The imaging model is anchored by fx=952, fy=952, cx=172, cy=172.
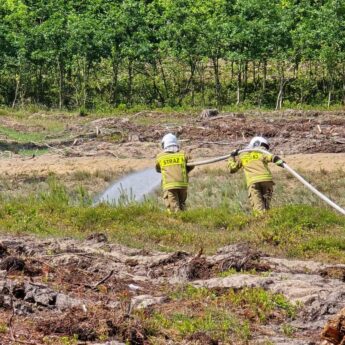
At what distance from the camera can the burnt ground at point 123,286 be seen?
727 centimetres

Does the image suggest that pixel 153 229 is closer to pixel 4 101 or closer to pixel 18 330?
pixel 18 330

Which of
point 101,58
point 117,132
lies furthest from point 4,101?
point 117,132

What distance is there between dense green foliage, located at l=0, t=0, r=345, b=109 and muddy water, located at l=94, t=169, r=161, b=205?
54.7 feet

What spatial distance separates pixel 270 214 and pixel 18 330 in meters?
6.40

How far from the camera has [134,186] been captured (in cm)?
1950

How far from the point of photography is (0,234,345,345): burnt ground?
727cm

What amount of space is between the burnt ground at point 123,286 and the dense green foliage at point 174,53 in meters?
25.8

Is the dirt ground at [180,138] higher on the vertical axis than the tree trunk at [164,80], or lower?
lower

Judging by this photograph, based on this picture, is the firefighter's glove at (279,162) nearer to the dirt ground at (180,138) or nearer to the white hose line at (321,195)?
the white hose line at (321,195)

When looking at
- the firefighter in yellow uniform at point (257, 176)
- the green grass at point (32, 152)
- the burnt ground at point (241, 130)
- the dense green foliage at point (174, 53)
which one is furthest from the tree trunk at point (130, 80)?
the firefighter in yellow uniform at point (257, 176)

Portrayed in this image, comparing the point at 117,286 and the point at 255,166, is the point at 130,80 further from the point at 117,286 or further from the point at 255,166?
the point at 117,286

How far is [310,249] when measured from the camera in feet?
37.5

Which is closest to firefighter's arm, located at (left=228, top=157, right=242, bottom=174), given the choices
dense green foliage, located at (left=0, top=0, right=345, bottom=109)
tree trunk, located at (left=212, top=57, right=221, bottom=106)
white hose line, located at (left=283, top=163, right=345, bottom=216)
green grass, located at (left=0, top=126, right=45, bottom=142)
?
white hose line, located at (left=283, top=163, right=345, bottom=216)

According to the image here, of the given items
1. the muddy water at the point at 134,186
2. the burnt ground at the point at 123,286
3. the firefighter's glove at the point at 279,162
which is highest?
the firefighter's glove at the point at 279,162
